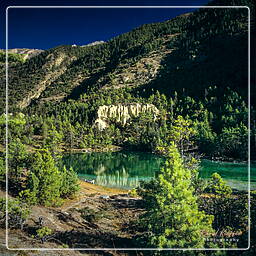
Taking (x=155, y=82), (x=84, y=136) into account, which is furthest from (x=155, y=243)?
(x=155, y=82)

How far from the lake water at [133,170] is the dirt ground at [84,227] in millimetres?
9628

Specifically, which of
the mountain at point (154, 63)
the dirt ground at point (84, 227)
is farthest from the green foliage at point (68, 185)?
the mountain at point (154, 63)

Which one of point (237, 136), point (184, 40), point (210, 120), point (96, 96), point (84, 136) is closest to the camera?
point (237, 136)

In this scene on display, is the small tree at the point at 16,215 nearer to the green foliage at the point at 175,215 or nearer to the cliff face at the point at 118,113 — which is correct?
the green foliage at the point at 175,215

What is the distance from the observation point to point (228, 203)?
13.4 metres

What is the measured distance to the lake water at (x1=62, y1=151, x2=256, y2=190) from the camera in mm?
32344

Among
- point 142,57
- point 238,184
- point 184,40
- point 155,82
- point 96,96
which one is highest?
point 184,40

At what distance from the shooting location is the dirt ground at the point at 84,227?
849cm

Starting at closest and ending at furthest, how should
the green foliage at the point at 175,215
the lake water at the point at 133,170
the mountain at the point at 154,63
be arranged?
the green foliage at the point at 175,215, the lake water at the point at 133,170, the mountain at the point at 154,63

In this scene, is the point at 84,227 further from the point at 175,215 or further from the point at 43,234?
the point at 175,215

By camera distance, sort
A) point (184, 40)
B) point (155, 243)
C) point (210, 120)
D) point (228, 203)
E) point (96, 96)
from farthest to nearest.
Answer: point (184, 40) → point (96, 96) → point (210, 120) → point (228, 203) → point (155, 243)

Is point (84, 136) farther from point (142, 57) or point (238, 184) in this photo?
point (142, 57)

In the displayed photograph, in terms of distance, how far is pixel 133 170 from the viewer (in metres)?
41.0

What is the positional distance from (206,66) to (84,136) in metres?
63.8
